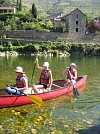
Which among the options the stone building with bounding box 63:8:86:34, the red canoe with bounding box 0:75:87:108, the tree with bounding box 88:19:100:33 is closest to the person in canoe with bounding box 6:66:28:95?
the red canoe with bounding box 0:75:87:108

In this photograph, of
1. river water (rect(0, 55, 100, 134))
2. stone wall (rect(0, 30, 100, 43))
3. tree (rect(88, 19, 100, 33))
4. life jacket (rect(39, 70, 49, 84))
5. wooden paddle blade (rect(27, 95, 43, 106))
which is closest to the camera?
river water (rect(0, 55, 100, 134))

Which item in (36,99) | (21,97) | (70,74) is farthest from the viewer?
(70,74)

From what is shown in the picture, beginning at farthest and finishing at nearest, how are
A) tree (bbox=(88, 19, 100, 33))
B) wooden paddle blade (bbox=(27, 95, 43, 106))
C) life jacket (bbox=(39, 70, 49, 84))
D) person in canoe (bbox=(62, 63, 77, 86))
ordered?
1. tree (bbox=(88, 19, 100, 33))
2. person in canoe (bbox=(62, 63, 77, 86))
3. life jacket (bbox=(39, 70, 49, 84))
4. wooden paddle blade (bbox=(27, 95, 43, 106))

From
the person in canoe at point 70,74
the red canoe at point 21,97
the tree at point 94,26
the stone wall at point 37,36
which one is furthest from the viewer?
the tree at point 94,26

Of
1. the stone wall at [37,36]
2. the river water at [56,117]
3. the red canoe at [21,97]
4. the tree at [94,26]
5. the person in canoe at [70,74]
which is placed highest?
the tree at [94,26]

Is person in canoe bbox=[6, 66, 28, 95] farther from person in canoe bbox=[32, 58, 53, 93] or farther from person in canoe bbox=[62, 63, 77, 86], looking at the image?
person in canoe bbox=[62, 63, 77, 86]

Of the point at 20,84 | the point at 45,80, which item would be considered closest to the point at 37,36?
the point at 45,80

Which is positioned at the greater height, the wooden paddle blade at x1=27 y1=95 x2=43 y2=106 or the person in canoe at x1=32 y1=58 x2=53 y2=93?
the person in canoe at x1=32 y1=58 x2=53 y2=93

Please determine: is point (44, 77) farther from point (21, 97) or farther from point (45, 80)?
point (21, 97)

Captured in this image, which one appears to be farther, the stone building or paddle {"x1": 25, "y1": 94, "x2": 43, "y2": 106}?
the stone building

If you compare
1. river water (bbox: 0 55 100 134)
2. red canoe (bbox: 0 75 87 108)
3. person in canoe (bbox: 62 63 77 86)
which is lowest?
river water (bbox: 0 55 100 134)

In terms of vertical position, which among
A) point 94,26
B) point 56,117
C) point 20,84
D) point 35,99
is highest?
point 94,26

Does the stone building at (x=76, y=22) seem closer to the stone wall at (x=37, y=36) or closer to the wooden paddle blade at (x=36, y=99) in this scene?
the stone wall at (x=37, y=36)

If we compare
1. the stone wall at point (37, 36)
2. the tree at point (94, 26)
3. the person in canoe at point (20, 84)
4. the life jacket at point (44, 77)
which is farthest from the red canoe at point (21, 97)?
the tree at point (94, 26)
